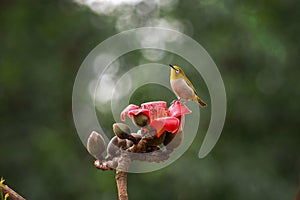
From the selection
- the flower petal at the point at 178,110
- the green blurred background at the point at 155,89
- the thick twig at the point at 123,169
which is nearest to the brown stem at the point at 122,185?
the thick twig at the point at 123,169

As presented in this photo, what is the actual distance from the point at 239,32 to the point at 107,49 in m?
1.08

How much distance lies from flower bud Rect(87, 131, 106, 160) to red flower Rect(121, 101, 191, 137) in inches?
1.8

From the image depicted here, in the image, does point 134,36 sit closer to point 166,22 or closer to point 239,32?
point 166,22

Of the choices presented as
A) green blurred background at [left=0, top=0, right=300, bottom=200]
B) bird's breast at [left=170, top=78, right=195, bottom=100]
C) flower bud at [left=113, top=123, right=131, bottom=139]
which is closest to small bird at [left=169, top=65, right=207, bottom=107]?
bird's breast at [left=170, top=78, right=195, bottom=100]

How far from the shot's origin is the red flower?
0.83m

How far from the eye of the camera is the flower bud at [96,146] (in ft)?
2.85

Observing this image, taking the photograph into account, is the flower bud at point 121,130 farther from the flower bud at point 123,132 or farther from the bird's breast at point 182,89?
the bird's breast at point 182,89

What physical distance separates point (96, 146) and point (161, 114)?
0.32ft

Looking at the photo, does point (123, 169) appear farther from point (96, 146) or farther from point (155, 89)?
point (155, 89)

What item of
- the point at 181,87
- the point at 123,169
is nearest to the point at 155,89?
the point at 181,87

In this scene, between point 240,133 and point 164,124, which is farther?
point 240,133

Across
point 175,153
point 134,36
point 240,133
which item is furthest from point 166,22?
point 175,153

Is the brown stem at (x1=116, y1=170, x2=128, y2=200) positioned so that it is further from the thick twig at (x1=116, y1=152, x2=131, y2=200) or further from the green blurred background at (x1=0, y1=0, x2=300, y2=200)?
the green blurred background at (x1=0, y1=0, x2=300, y2=200)

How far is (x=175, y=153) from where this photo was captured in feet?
2.84
